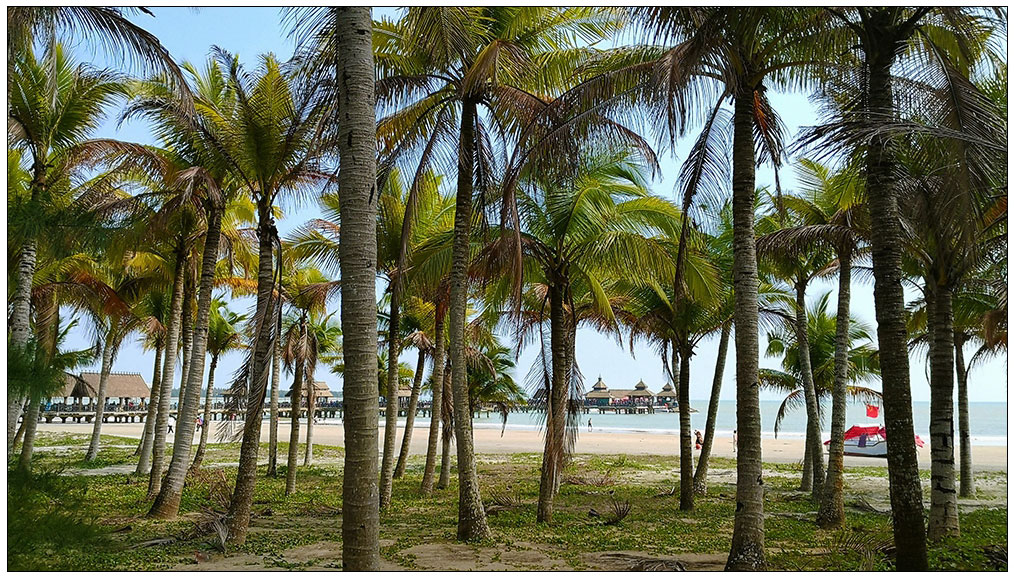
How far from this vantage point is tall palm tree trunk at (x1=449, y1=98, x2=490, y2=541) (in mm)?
10125

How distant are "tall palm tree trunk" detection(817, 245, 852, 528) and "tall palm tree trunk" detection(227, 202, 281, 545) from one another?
8.60 m

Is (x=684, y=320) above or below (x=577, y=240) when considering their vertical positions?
below

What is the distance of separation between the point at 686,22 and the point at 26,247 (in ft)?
27.3

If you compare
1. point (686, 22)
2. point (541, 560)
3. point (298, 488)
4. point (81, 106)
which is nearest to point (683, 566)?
point (541, 560)

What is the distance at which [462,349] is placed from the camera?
1045 cm

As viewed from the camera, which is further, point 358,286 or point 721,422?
point 721,422

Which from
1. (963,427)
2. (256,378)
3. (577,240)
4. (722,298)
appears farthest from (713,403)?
(256,378)

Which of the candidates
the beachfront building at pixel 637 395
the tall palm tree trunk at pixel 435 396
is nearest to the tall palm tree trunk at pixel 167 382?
the tall palm tree trunk at pixel 435 396

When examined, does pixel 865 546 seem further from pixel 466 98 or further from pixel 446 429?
pixel 446 429

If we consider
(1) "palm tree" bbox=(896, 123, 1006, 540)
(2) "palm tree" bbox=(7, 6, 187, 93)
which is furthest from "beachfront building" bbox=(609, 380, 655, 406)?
(2) "palm tree" bbox=(7, 6, 187, 93)

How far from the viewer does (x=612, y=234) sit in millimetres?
11812

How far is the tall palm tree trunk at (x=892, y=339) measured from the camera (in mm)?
6750

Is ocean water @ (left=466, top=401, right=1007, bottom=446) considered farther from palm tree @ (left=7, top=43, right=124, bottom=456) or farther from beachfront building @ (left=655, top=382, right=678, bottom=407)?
palm tree @ (left=7, top=43, right=124, bottom=456)

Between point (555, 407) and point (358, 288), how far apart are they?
729cm
